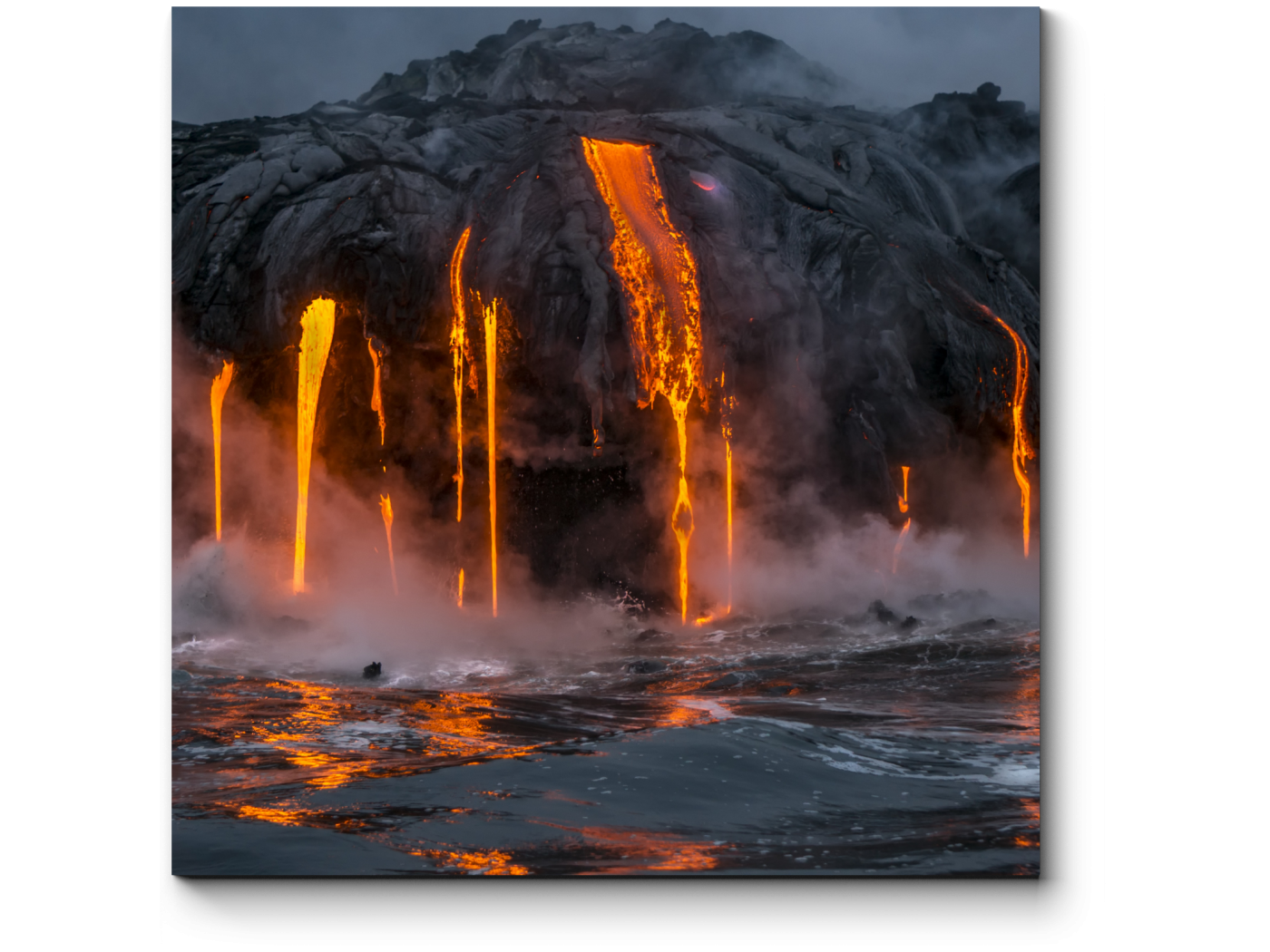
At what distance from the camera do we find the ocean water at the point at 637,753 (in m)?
3.89

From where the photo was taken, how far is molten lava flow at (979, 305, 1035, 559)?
4488 millimetres

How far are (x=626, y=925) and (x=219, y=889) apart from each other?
4.85 feet

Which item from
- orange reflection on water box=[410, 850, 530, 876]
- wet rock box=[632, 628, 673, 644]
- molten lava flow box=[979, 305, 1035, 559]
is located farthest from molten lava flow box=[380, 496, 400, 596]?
molten lava flow box=[979, 305, 1035, 559]

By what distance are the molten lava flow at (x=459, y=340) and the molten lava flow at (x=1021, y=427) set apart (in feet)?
8.12

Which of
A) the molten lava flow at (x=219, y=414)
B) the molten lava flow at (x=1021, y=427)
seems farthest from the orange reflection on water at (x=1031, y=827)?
the molten lava flow at (x=219, y=414)

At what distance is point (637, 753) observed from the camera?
4.16 metres

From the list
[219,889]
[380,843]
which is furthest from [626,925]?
[219,889]

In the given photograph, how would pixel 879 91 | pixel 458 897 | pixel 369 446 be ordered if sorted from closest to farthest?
1. pixel 458 897
2. pixel 879 91
3. pixel 369 446

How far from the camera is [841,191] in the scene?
5281 millimetres

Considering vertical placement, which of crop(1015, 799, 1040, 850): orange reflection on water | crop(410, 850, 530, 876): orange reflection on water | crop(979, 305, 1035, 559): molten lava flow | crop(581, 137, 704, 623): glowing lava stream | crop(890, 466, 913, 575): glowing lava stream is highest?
crop(581, 137, 704, 623): glowing lava stream

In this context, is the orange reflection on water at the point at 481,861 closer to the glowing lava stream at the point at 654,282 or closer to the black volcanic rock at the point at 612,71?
the glowing lava stream at the point at 654,282

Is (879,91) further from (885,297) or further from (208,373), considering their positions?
(208,373)

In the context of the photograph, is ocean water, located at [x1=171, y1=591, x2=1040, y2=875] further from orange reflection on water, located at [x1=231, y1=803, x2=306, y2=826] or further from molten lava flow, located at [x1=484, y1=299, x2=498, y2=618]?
molten lava flow, located at [x1=484, y1=299, x2=498, y2=618]

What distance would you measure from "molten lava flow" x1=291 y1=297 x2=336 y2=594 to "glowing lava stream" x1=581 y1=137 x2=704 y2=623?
4.69 ft
